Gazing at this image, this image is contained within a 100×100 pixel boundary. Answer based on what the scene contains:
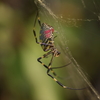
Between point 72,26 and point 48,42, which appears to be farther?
point 72,26

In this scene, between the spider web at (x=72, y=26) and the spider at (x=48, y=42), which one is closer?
the spider at (x=48, y=42)

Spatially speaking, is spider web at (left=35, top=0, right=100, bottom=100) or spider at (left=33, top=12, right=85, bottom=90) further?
spider web at (left=35, top=0, right=100, bottom=100)

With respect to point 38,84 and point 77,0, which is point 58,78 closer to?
point 38,84

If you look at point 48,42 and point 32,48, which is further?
point 32,48

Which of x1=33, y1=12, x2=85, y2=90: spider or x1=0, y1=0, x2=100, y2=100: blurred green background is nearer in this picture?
x1=33, y1=12, x2=85, y2=90: spider

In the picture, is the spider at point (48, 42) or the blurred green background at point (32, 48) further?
the blurred green background at point (32, 48)

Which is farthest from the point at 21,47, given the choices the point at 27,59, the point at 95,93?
the point at 95,93
